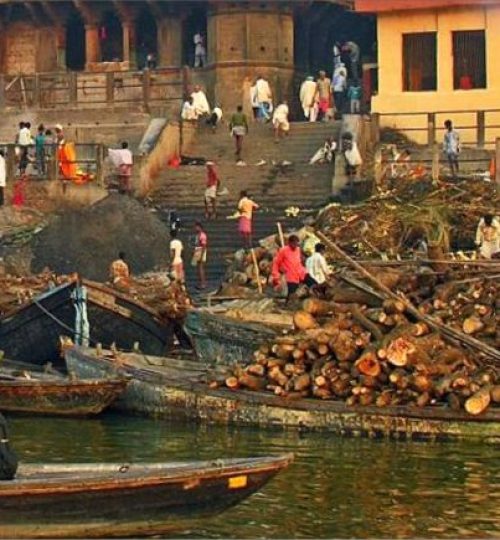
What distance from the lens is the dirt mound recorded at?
34.8 metres

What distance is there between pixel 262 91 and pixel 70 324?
50.7 feet

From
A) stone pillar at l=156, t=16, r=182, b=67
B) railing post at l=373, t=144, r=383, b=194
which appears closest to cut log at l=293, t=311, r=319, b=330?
railing post at l=373, t=144, r=383, b=194

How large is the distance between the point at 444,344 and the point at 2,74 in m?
25.6

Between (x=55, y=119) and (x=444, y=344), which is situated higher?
(x=55, y=119)

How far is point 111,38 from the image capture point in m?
48.7

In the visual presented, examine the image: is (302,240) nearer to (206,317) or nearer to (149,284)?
(149,284)

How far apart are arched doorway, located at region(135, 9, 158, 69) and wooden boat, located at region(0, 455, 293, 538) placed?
104ft

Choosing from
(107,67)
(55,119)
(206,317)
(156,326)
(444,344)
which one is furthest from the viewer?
(107,67)

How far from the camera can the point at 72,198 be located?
123 feet

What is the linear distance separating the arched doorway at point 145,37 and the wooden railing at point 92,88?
3.13 meters

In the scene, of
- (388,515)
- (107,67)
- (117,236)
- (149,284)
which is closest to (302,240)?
(149,284)

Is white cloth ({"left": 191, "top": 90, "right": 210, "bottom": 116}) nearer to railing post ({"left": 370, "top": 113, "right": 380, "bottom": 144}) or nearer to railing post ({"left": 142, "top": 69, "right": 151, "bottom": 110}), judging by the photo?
railing post ({"left": 142, "top": 69, "right": 151, "bottom": 110})

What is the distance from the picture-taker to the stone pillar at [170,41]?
47.0 m

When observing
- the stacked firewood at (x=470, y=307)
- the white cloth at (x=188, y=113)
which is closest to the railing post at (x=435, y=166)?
the white cloth at (x=188, y=113)
